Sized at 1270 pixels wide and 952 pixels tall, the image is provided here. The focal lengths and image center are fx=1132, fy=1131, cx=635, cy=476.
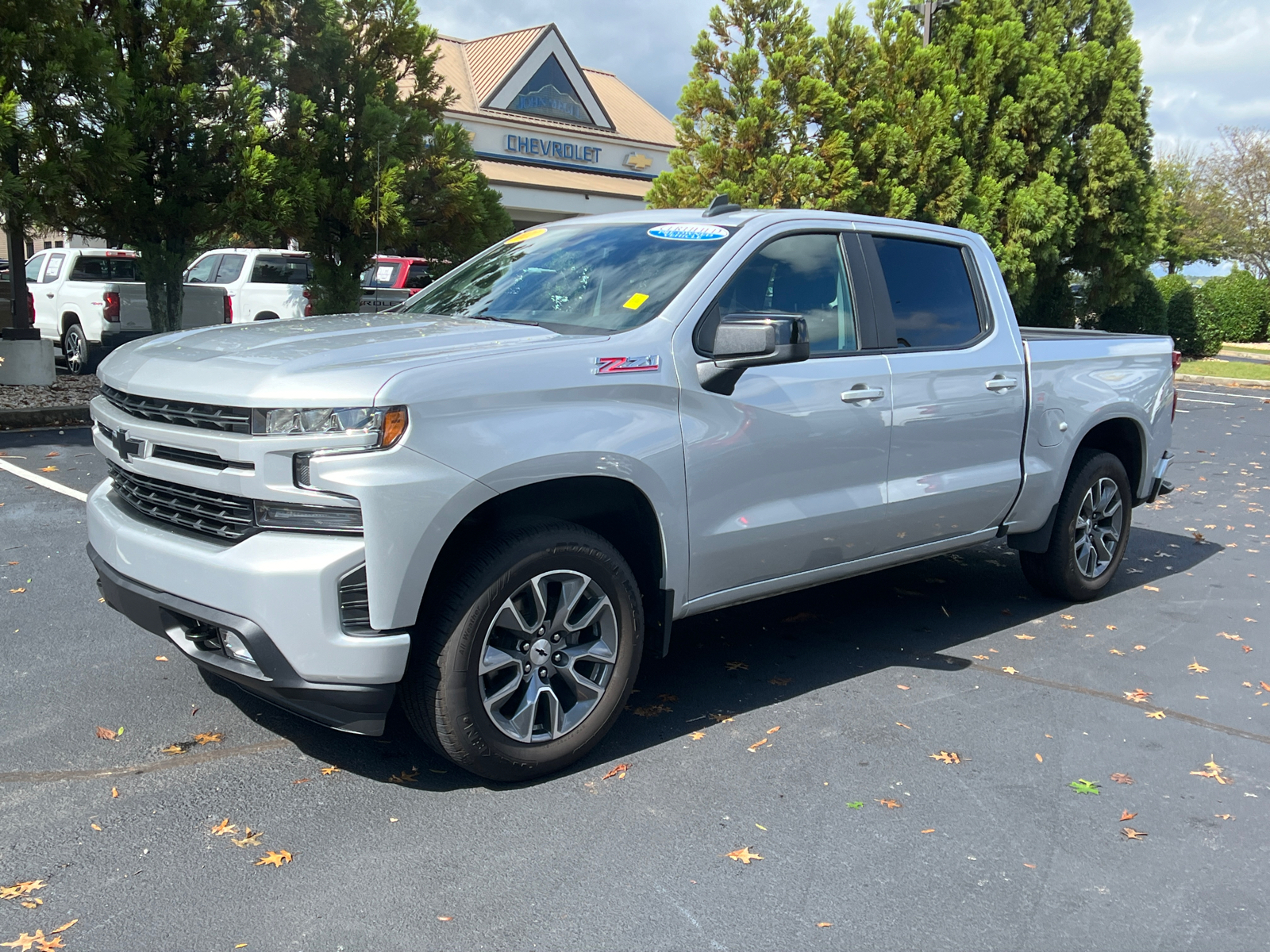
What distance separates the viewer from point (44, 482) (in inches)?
329

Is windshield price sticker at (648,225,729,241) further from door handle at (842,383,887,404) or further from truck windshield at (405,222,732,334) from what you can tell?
door handle at (842,383,887,404)

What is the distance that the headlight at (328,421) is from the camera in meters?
3.36

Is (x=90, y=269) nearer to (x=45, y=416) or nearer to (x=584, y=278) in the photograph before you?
(x=45, y=416)

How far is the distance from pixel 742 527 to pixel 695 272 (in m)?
1.00

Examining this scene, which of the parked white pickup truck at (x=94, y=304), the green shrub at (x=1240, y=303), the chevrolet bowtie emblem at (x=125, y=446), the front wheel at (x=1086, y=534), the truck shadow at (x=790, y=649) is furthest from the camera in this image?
the green shrub at (x=1240, y=303)

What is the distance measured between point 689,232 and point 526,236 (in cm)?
103

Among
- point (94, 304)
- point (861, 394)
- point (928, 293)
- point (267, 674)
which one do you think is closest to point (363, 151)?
point (94, 304)

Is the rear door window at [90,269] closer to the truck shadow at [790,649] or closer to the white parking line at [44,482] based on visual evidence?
the white parking line at [44,482]

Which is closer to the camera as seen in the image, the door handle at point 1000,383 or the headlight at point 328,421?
the headlight at point 328,421

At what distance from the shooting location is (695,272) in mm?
4379

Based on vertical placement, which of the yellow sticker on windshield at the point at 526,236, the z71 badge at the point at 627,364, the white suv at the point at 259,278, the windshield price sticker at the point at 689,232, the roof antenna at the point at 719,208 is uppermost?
the white suv at the point at 259,278

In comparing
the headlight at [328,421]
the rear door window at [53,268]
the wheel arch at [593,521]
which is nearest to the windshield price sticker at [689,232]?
the wheel arch at [593,521]

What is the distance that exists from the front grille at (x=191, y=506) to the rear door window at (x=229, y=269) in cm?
1468

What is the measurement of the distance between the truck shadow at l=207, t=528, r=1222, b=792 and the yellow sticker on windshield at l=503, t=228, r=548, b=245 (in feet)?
6.77
